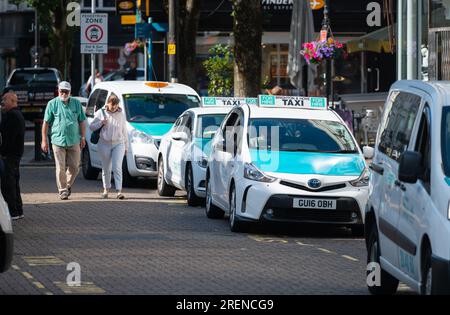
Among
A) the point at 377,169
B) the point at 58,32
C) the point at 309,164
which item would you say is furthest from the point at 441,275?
the point at 58,32

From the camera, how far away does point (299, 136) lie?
1795 cm

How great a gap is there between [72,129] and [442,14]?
7.65 m

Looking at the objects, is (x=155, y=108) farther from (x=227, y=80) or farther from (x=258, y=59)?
(x=227, y=80)

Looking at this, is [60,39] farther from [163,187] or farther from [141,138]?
[163,187]

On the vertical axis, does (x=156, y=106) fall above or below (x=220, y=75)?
below

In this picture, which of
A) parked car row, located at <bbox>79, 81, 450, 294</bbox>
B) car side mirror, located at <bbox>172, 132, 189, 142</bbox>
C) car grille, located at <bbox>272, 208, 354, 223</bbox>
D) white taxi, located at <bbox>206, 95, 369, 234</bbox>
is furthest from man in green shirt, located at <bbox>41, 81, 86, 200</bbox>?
car grille, located at <bbox>272, 208, 354, 223</bbox>

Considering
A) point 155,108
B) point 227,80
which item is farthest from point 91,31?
point 155,108

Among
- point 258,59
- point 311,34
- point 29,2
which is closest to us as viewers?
point 258,59

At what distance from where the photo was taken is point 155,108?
25.1 m

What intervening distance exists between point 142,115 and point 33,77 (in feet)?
65.9

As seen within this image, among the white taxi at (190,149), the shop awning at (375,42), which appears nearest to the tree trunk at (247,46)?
the white taxi at (190,149)

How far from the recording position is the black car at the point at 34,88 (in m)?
42.2

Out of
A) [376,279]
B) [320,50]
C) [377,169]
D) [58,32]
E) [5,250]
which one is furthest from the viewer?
[58,32]
